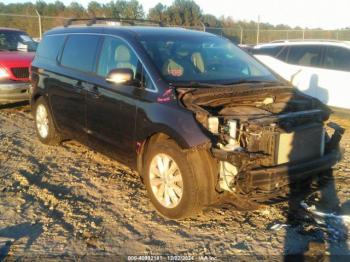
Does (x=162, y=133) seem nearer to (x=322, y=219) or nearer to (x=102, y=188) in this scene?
(x=102, y=188)

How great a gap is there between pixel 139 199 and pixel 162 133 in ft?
3.14

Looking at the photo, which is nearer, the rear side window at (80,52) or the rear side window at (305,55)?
the rear side window at (80,52)

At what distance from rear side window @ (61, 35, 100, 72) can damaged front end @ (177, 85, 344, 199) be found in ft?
5.83

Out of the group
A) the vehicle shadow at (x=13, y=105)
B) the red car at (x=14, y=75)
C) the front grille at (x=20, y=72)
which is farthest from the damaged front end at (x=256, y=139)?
the vehicle shadow at (x=13, y=105)

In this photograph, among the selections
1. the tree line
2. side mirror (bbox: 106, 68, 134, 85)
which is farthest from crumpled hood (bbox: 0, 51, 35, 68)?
the tree line

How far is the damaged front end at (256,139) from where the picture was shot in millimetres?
4000

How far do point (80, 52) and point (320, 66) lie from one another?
5.68m

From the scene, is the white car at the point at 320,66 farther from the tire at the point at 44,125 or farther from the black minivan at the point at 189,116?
the tire at the point at 44,125

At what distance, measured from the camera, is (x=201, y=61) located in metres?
5.16

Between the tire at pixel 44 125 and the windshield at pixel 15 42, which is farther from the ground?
the windshield at pixel 15 42

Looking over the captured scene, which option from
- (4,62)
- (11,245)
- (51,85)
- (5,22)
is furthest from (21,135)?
(5,22)

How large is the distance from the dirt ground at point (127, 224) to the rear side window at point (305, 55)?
4.29m

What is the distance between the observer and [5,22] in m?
20.1

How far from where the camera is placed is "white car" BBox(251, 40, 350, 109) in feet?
29.8
